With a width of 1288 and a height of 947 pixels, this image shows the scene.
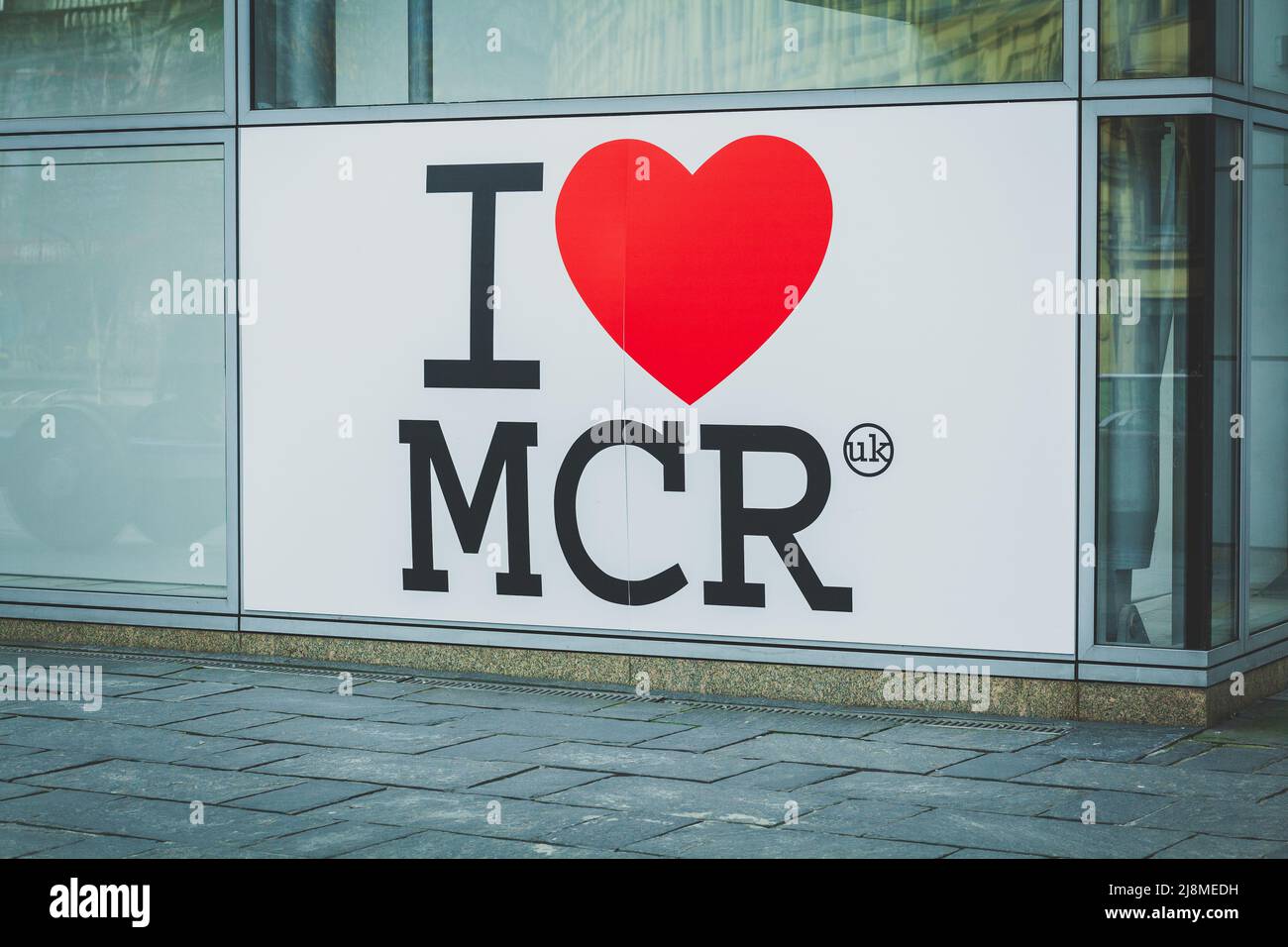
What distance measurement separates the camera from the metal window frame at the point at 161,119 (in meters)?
9.44

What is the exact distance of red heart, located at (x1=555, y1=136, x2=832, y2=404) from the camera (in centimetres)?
833

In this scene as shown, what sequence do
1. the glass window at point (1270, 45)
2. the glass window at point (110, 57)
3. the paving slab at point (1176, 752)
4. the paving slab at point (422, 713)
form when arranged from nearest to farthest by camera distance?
the paving slab at point (1176, 752) → the paving slab at point (422, 713) → the glass window at point (1270, 45) → the glass window at point (110, 57)

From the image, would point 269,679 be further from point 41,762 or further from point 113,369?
point 113,369

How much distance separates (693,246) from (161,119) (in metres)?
3.29

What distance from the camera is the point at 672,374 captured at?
8.53 meters

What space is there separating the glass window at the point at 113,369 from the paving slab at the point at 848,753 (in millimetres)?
3689

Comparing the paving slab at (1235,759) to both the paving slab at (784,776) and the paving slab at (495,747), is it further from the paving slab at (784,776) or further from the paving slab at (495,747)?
the paving slab at (495,747)

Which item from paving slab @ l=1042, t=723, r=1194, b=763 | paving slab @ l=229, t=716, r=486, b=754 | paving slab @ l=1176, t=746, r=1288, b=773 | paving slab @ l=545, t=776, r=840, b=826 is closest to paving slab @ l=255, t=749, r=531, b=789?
paving slab @ l=229, t=716, r=486, b=754

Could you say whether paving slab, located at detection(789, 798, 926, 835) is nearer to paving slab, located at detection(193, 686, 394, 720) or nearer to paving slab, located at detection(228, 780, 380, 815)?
paving slab, located at detection(228, 780, 380, 815)

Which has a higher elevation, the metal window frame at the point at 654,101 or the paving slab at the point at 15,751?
the metal window frame at the point at 654,101

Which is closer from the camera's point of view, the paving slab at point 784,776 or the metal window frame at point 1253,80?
the paving slab at point 784,776

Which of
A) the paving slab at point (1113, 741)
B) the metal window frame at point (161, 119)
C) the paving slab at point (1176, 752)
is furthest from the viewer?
the metal window frame at point (161, 119)

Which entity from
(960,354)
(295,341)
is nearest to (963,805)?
(960,354)

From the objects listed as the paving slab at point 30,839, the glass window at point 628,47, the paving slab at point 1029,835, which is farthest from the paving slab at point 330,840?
the glass window at point 628,47
